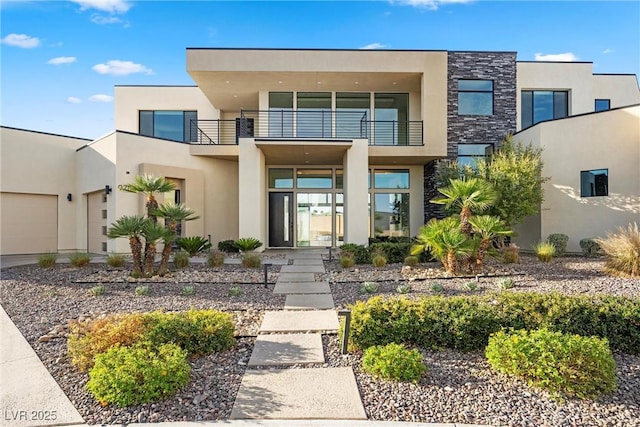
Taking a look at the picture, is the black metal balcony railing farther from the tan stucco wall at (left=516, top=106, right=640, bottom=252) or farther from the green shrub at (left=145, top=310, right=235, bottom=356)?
the green shrub at (left=145, top=310, right=235, bottom=356)

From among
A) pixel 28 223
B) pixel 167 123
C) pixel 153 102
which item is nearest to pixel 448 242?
pixel 28 223

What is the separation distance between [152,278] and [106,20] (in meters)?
6.91

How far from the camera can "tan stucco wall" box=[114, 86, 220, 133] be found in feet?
60.5

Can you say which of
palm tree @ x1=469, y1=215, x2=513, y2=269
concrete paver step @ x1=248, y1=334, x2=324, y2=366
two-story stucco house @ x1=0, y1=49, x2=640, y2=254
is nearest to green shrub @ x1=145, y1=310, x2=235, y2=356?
concrete paver step @ x1=248, y1=334, x2=324, y2=366

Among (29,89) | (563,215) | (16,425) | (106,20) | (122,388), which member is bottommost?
(16,425)

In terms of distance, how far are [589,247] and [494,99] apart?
7.14 meters

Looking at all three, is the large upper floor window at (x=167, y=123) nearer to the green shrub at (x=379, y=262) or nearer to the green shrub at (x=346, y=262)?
the green shrub at (x=346, y=262)

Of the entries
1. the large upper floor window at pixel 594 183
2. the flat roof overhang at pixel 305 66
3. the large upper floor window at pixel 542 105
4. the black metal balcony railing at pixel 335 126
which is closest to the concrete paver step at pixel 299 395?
the black metal balcony railing at pixel 335 126

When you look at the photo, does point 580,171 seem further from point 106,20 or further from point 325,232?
point 106,20

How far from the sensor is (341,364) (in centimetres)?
413

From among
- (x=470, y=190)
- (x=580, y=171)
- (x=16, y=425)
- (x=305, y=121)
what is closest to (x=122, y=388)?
(x=16, y=425)

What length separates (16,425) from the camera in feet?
9.86

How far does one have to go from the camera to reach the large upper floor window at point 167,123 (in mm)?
18547

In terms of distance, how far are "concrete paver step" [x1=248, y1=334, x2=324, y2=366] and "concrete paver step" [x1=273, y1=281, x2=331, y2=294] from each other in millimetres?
2667
